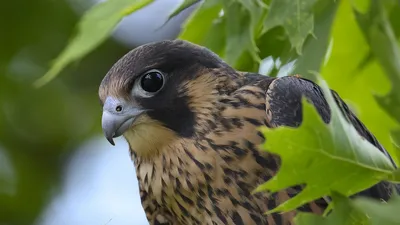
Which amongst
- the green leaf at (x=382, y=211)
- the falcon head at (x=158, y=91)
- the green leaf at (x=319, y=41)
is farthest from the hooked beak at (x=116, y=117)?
the green leaf at (x=382, y=211)

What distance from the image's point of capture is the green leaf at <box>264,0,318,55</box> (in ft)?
6.91

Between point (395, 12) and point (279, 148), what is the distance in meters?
0.83

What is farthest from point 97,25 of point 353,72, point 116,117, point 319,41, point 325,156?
point 325,156

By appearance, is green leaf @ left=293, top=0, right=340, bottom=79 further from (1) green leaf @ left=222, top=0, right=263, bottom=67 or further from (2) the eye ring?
(2) the eye ring

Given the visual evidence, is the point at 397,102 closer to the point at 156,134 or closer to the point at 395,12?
the point at 395,12

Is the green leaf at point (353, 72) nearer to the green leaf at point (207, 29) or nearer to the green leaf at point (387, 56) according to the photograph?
the green leaf at point (207, 29)

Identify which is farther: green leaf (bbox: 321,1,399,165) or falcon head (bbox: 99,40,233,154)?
falcon head (bbox: 99,40,233,154)

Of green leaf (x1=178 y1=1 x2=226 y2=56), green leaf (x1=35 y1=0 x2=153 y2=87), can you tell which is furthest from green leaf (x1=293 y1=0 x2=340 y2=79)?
green leaf (x1=35 y1=0 x2=153 y2=87)

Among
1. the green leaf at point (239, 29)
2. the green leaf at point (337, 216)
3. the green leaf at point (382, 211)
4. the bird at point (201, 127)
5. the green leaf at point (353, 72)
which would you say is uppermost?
the green leaf at point (382, 211)

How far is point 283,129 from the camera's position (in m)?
1.53

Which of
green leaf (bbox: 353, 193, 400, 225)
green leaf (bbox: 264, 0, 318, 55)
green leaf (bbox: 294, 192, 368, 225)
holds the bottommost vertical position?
green leaf (bbox: 294, 192, 368, 225)

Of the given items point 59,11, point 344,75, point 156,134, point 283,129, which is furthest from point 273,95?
point 59,11

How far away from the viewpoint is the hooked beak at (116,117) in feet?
8.18

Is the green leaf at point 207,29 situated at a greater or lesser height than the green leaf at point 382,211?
lesser
